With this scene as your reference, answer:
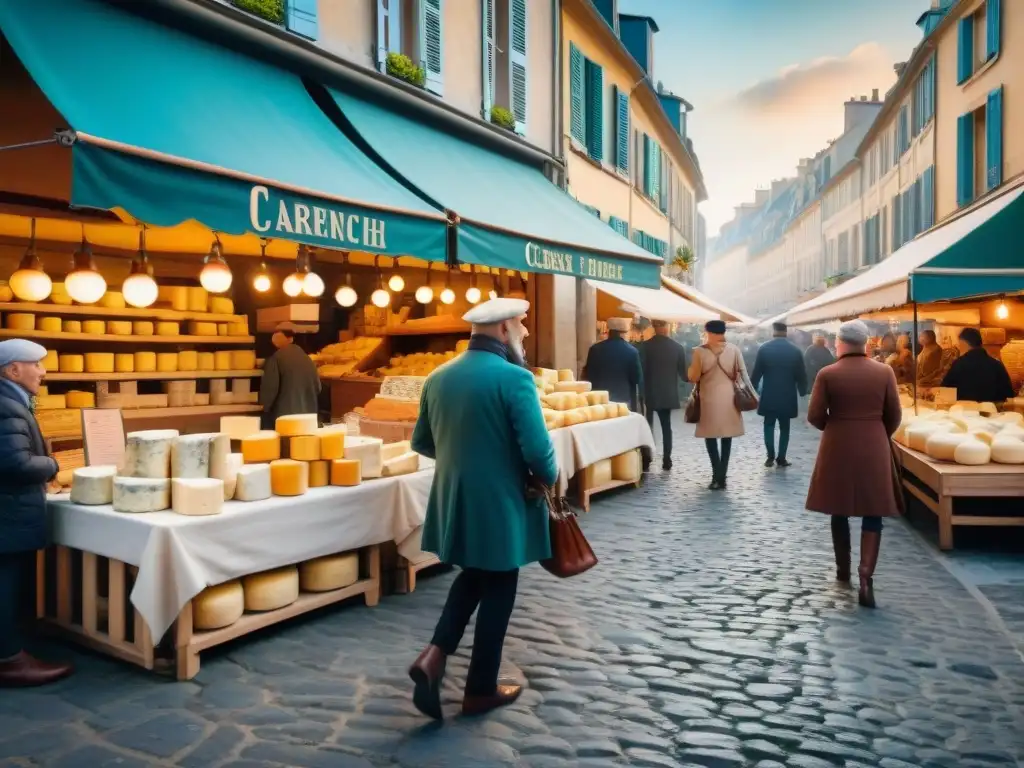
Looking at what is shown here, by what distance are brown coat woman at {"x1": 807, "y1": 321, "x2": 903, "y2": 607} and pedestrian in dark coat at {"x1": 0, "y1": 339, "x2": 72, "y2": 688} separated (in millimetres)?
4822

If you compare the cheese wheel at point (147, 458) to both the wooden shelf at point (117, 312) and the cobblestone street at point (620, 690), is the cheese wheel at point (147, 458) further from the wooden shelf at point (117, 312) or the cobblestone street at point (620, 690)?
the wooden shelf at point (117, 312)

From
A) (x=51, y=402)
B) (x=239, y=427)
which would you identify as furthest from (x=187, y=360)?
(x=239, y=427)

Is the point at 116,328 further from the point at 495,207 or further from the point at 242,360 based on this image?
the point at 495,207

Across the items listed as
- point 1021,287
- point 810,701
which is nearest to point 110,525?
point 810,701

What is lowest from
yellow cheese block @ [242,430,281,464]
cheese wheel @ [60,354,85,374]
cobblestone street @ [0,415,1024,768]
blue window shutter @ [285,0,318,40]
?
cobblestone street @ [0,415,1024,768]

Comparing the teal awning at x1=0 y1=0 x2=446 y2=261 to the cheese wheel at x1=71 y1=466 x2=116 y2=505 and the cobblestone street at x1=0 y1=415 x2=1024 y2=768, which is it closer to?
the cheese wheel at x1=71 y1=466 x2=116 y2=505

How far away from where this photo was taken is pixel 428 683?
3820 mm

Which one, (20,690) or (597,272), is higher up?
(597,272)

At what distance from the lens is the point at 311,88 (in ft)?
28.7

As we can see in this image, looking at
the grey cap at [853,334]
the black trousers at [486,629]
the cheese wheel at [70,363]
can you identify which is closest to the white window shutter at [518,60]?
the cheese wheel at [70,363]

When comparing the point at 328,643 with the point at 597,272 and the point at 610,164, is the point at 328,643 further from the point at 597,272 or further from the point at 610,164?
the point at 610,164

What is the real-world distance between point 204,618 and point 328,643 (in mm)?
725

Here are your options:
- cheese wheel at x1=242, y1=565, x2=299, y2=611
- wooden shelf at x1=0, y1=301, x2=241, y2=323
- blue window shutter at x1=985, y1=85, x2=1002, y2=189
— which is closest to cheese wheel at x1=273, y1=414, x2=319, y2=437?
cheese wheel at x1=242, y1=565, x2=299, y2=611

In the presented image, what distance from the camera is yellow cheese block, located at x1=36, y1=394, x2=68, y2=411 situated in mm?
8164
